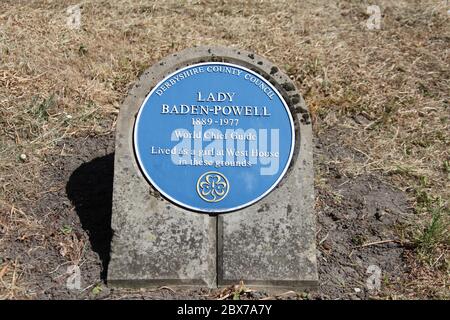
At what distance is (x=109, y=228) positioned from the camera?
4.18 metres

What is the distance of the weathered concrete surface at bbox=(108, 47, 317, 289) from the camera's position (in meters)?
3.69

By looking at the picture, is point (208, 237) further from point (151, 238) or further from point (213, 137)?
point (213, 137)

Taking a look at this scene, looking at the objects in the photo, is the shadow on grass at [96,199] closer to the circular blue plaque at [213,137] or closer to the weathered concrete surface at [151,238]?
the weathered concrete surface at [151,238]

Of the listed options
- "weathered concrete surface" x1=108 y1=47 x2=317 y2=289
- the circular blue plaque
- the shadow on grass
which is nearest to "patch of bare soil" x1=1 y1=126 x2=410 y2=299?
the shadow on grass

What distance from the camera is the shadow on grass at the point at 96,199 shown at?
4074 millimetres

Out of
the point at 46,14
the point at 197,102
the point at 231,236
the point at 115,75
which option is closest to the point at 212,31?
the point at 115,75

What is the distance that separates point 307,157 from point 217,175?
21.1 inches

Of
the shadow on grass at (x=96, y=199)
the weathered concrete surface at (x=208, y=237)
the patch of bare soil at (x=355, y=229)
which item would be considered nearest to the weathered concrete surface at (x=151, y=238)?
the weathered concrete surface at (x=208, y=237)

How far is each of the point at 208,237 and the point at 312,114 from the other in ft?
6.40

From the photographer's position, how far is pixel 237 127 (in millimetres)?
3898

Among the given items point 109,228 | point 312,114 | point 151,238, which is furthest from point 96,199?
point 312,114

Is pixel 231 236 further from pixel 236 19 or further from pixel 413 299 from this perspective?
pixel 236 19

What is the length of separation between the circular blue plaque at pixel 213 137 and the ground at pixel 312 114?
571 millimetres

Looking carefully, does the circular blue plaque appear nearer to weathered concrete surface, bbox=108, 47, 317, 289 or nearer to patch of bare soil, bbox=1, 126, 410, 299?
weathered concrete surface, bbox=108, 47, 317, 289
